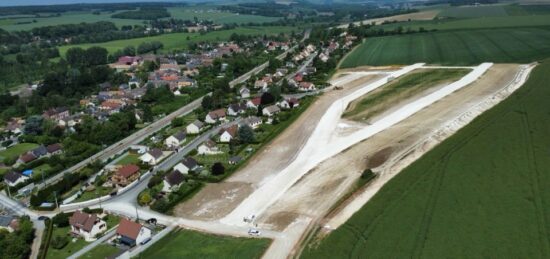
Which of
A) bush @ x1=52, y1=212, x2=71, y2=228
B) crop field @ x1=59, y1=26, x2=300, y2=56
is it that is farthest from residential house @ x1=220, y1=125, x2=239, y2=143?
crop field @ x1=59, y1=26, x2=300, y2=56

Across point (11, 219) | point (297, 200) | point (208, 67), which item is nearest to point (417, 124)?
point (297, 200)

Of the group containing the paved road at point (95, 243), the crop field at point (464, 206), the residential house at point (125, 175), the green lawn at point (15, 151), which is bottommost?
Result: the green lawn at point (15, 151)

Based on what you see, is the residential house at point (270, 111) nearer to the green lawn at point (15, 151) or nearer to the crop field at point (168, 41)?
the green lawn at point (15, 151)

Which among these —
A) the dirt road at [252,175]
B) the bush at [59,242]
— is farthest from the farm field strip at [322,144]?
the bush at [59,242]

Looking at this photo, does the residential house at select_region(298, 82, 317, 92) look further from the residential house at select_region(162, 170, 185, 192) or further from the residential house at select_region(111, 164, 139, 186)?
the residential house at select_region(162, 170, 185, 192)

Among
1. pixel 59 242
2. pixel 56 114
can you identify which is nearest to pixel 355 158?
pixel 59 242

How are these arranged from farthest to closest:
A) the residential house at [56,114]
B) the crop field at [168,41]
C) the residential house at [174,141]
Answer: the crop field at [168,41], the residential house at [56,114], the residential house at [174,141]
